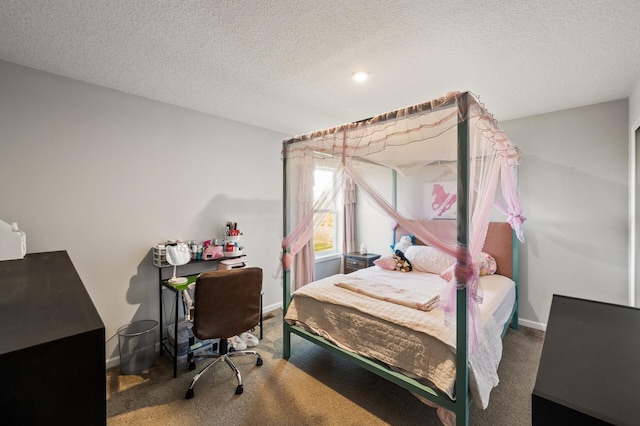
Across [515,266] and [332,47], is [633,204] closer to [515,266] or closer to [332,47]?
[515,266]

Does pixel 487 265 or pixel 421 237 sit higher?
pixel 421 237

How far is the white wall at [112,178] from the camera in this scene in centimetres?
215

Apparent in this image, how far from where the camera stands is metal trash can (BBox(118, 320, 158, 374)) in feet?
7.93

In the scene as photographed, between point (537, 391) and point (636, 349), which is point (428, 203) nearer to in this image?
point (636, 349)

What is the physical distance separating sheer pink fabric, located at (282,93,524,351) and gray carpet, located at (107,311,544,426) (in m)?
0.78

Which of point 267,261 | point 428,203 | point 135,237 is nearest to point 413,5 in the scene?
point 428,203

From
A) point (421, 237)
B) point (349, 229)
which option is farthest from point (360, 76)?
point (349, 229)

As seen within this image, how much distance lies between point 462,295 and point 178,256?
239cm

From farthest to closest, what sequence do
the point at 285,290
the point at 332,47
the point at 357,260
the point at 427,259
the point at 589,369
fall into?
1. the point at 357,260
2. the point at 427,259
3. the point at 285,290
4. the point at 332,47
5. the point at 589,369

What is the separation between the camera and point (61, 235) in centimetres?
229

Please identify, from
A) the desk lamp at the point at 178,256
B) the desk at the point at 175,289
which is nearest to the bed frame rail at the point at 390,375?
the desk at the point at 175,289

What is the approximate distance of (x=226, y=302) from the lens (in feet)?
7.21

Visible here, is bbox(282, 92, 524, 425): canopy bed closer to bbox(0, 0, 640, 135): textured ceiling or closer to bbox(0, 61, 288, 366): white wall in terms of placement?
bbox(0, 0, 640, 135): textured ceiling

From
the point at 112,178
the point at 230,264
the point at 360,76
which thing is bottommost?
the point at 230,264
